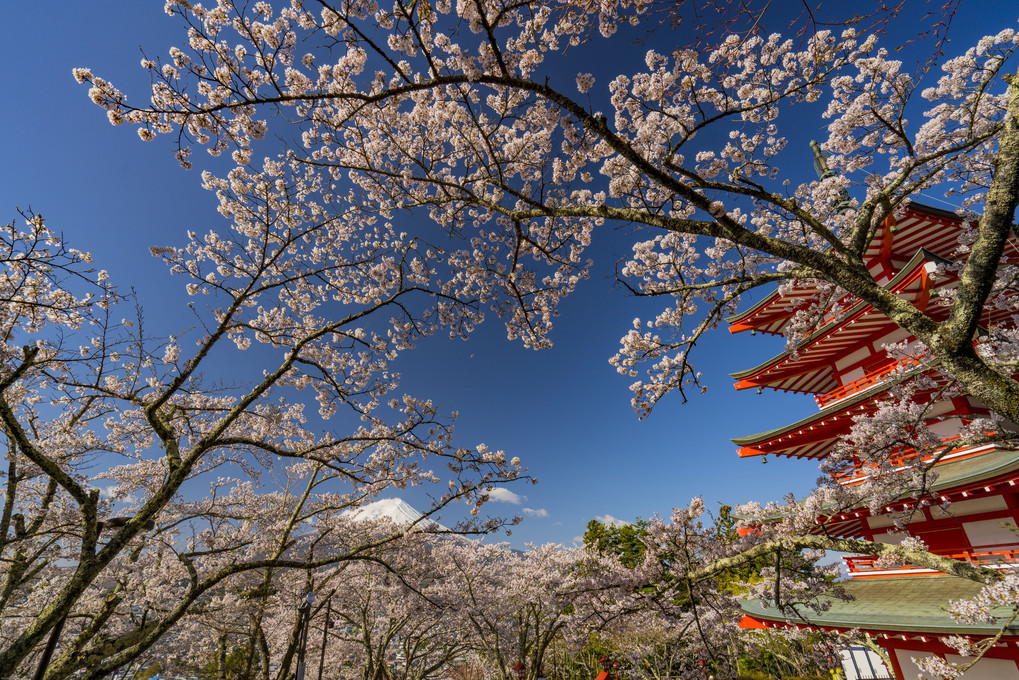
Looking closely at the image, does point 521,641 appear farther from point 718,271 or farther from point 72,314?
point 72,314

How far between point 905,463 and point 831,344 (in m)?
4.44

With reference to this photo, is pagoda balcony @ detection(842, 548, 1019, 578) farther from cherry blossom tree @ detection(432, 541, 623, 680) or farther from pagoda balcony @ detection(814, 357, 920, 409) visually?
cherry blossom tree @ detection(432, 541, 623, 680)

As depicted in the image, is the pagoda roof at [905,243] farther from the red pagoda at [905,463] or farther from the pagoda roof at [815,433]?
the pagoda roof at [815,433]

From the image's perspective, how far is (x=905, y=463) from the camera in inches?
197

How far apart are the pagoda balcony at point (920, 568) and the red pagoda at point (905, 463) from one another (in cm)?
2

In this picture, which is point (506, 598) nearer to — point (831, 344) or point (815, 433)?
point (815, 433)

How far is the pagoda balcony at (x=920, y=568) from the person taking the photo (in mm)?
5645

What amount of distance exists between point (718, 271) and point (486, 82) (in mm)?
4791

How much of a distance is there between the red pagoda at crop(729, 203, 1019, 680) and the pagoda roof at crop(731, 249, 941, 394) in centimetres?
3

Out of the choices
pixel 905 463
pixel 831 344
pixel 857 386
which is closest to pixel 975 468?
pixel 857 386

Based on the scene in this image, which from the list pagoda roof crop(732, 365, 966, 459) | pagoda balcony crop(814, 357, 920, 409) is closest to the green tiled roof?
pagoda roof crop(732, 365, 966, 459)

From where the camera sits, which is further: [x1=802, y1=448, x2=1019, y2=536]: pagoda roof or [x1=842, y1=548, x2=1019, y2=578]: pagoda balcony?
[x1=842, y1=548, x2=1019, y2=578]: pagoda balcony

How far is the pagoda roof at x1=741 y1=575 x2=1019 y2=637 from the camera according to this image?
195 inches

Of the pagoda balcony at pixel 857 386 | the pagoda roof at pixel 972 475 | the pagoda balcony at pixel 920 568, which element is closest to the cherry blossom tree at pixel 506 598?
the pagoda balcony at pixel 920 568
